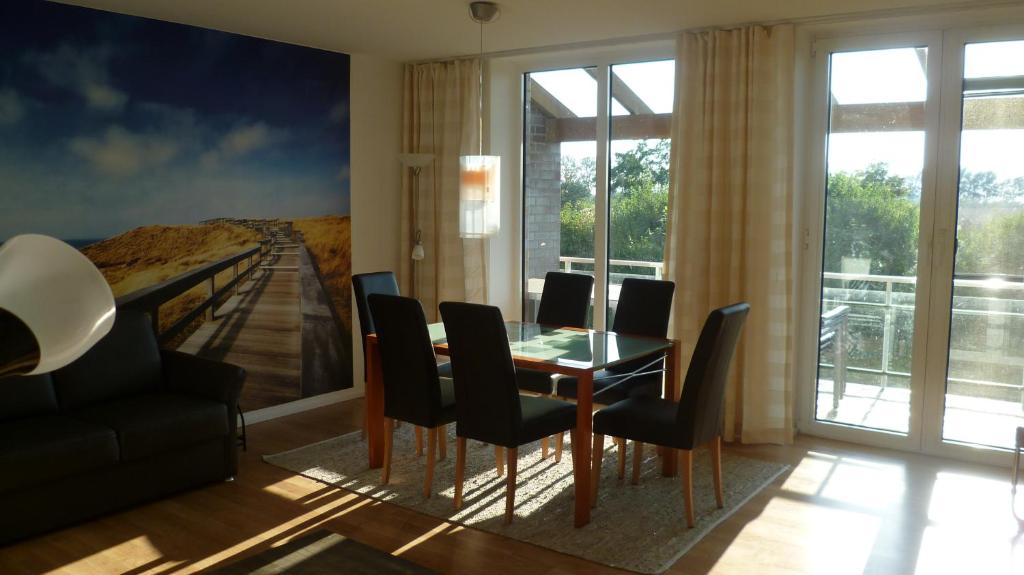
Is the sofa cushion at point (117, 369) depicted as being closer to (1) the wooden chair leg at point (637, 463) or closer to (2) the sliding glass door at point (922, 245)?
(1) the wooden chair leg at point (637, 463)

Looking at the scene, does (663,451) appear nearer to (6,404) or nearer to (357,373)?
(357,373)

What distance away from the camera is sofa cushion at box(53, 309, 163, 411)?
421cm

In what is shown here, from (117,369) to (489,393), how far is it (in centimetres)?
208

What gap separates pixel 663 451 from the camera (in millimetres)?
4547

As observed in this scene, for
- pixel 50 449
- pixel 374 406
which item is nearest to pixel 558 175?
pixel 374 406

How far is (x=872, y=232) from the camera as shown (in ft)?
16.6

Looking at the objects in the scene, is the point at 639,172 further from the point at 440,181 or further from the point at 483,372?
the point at 483,372

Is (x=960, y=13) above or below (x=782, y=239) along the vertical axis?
above

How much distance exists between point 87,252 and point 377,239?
7.49 feet

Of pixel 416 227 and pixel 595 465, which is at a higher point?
pixel 416 227

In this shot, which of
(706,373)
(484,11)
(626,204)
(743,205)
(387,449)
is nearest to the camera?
(706,373)

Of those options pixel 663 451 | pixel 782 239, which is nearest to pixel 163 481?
pixel 663 451

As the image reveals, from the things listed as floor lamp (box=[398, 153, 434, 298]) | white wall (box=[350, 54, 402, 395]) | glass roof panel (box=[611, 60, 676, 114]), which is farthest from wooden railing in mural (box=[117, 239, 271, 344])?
glass roof panel (box=[611, 60, 676, 114])

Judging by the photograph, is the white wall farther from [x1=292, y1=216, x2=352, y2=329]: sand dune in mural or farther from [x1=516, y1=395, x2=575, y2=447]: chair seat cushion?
[x1=516, y1=395, x2=575, y2=447]: chair seat cushion
